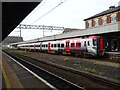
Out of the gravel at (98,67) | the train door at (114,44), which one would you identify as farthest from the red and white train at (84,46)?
the train door at (114,44)

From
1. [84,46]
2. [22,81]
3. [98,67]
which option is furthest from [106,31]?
[22,81]

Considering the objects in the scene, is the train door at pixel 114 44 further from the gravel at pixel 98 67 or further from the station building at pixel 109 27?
the gravel at pixel 98 67

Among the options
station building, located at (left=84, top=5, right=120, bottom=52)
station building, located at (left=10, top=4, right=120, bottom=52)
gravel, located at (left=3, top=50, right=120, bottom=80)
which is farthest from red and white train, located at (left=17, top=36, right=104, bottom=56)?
gravel, located at (left=3, top=50, right=120, bottom=80)

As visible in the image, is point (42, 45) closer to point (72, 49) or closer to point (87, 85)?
point (72, 49)

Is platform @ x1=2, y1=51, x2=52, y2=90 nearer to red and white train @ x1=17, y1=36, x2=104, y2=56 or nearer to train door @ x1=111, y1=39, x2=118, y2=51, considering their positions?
red and white train @ x1=17, y1=36, x2=104, y2=56

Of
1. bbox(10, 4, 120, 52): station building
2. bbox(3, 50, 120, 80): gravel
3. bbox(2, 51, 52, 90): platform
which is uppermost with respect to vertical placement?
bbox(10, 4, 120, 52): station building

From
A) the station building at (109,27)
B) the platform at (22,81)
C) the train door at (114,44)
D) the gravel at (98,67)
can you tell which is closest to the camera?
the platform at (22,81)

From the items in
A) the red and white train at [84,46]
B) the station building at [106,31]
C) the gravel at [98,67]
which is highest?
the station building at [106,31]

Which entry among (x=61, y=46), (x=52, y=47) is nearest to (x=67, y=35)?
(x=52, y=47)

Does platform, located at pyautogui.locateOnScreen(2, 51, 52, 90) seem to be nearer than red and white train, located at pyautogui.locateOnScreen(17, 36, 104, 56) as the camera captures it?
Yes

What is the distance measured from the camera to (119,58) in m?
22.9

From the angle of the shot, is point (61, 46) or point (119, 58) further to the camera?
point (61, 46)

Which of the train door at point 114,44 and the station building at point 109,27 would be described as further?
the train door at point 114,44

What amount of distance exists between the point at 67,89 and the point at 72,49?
23195 millimetres
